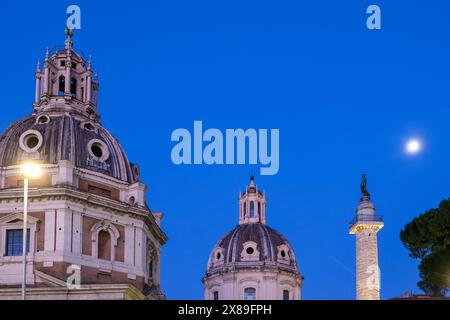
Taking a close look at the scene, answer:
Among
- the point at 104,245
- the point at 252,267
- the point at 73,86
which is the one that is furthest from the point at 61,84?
the point at 252,267

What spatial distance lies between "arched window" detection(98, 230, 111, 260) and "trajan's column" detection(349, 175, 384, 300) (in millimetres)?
18271

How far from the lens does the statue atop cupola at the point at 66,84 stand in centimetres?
6288

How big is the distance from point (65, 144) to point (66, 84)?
761cm

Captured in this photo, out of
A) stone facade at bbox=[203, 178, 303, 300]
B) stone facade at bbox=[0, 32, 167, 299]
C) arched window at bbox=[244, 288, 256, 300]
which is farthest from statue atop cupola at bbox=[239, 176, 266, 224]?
stone facade at bbox=[0, 32, 167, 299]

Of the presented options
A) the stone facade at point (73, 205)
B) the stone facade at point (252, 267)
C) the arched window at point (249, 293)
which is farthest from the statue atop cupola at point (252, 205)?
the stone facade at point (73, 205)

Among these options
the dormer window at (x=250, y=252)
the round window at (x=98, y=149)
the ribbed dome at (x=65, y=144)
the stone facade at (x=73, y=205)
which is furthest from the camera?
the dormer window at (x=250, y=252)

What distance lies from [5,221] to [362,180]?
90.0 ft

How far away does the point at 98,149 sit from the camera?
59.9 meters

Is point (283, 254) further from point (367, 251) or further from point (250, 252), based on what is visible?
point (367, 251)

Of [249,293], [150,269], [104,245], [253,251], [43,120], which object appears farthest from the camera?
[253,251]

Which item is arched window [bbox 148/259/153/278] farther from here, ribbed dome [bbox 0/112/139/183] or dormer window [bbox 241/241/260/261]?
dormer window [bbox 241/241/260/261]

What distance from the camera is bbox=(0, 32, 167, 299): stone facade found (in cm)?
5388

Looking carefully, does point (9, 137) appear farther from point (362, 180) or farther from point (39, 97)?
point (362, 180)

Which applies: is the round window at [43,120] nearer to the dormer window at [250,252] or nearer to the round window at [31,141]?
the round window at [31,141]
